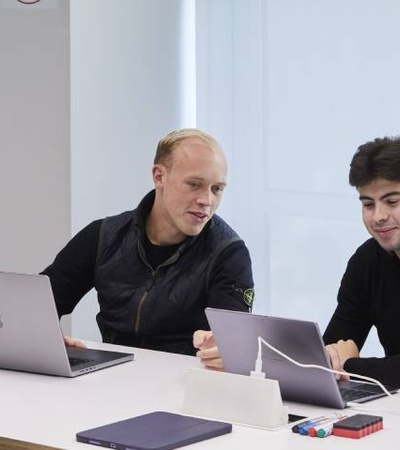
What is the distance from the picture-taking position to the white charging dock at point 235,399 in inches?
84.2

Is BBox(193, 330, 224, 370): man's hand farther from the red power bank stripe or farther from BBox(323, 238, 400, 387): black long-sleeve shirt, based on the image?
A: the red power bank stripe

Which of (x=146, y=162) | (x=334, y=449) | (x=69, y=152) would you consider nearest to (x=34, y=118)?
(x=69, y=152)

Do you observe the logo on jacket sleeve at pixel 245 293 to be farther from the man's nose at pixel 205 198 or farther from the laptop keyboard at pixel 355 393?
the laptop keyboard at pixel 355 393

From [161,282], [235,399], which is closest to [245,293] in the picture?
[161,282]

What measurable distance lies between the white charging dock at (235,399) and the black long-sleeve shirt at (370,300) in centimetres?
78

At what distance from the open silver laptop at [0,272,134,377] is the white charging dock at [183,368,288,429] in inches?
18.4

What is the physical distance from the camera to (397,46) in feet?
14.1

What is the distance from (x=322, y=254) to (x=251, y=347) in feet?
7.45

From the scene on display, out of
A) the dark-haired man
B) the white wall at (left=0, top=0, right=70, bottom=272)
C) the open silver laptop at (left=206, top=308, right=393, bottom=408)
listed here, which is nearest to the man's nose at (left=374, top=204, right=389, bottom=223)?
the dark-haired man

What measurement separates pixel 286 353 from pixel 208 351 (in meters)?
0.38

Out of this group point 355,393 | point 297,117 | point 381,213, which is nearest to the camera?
point 355,393

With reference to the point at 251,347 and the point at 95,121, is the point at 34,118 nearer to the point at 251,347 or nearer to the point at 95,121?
the point at 95,121

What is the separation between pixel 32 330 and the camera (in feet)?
8.68

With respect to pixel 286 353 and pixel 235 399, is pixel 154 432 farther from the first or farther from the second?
pixel 286 353
